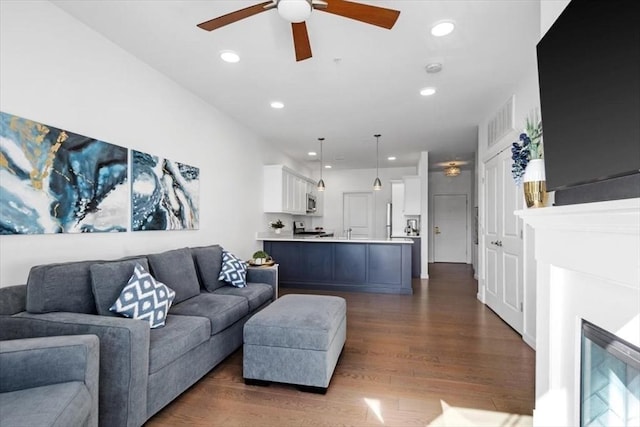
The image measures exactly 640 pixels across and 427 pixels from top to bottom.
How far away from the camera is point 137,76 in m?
2.89

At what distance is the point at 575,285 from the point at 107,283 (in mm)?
2669

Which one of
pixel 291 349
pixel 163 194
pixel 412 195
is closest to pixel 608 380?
A: pixel 291 349

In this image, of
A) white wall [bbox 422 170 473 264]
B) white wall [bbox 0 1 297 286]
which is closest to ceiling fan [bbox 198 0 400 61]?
white wall [bbox 0 1 297 286]

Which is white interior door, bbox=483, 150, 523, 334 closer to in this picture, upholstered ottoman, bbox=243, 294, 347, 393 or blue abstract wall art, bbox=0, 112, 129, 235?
upholstered ottoman, bbox=243, 294, 347, 393

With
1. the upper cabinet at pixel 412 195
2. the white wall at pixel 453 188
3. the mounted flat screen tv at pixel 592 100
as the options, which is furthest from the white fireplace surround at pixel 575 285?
the white wall at pixel 453 188

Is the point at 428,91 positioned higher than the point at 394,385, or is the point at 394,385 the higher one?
the point at 428,91

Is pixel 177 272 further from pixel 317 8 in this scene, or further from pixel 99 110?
pixel 317 8

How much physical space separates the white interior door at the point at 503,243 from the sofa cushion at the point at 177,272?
337cm

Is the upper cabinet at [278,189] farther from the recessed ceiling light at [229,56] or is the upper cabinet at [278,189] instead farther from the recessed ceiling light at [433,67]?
the recessed ceiling light at [433,67]

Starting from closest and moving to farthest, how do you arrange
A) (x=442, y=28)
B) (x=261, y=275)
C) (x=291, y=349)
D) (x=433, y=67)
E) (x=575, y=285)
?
(x=575, y=285)
(x=291, y=349)
(x=442, y=28)
(x=433, y=67)
(x=261, y=275)

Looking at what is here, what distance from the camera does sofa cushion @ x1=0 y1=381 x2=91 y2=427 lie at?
1.10m

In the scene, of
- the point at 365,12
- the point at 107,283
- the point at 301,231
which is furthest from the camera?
the point at 301,231

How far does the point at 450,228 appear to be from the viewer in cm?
898

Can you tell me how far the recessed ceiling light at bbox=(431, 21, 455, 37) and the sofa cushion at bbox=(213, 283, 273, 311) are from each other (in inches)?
111
